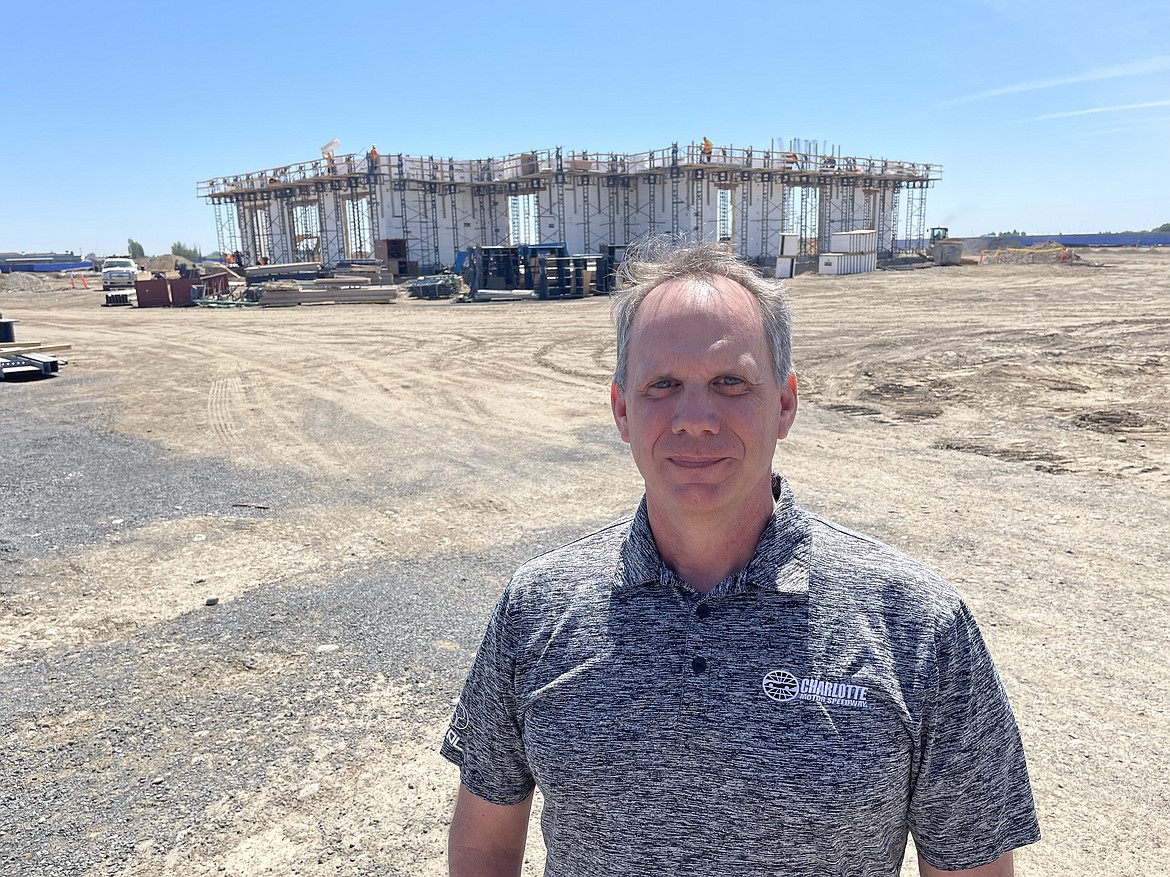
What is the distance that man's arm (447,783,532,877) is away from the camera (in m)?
1.81

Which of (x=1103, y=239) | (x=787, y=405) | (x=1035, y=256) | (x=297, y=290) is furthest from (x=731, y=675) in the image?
(x=1103, y=239)

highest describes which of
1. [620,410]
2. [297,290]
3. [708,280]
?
[708,280]

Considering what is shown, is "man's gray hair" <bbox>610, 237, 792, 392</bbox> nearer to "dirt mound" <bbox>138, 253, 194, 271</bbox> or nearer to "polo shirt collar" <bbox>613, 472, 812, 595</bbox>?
"polo shirt collar" <bbox>613, 472, 812, 595</bbox>

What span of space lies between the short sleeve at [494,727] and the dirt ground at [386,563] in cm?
174

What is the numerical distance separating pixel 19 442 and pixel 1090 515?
12.0 m

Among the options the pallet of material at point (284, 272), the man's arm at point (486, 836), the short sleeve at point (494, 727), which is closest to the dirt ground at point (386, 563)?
the man's arm at point (486, 836)

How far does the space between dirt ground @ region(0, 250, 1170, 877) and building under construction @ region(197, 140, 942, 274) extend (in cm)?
Result: 3196

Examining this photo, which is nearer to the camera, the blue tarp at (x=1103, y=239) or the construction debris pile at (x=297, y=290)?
the construction debris pile at (x=297, y=290)

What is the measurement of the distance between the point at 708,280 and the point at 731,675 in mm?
772

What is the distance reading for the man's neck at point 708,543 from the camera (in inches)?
65.3

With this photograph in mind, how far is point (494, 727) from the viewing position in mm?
1741

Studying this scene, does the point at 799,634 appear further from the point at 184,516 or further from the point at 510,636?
the point at 184,516

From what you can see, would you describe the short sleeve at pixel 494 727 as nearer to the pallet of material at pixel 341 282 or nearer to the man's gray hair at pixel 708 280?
the man's gray hair at pixel 708 280

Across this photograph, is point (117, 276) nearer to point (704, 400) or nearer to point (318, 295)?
point (318, 295)
